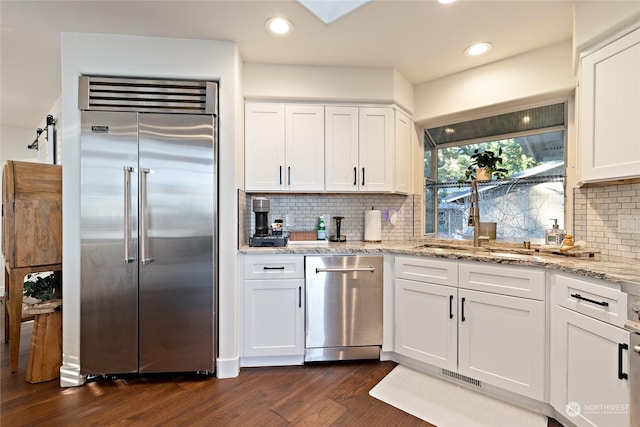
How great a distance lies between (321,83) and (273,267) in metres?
1.65

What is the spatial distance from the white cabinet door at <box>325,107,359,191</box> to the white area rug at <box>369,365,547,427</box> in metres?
1.59

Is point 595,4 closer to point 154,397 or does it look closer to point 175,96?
point 175,96

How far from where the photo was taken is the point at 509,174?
2.66 metres

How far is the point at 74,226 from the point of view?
6.94 feet

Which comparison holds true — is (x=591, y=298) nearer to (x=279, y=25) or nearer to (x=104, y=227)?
(x=279, y=25)

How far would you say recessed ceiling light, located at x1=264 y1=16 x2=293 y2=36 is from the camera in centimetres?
200

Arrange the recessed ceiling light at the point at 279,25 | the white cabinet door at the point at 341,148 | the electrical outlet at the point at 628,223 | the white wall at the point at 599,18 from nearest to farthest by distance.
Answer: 1. the white wall at the point at 599,18
2. the electrical outlet at the point at 628,223
3. the recessed ceiling light at the point at 279,25
4. the white cabinet door at the point at 341,148

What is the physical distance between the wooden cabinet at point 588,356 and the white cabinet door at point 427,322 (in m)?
0.56

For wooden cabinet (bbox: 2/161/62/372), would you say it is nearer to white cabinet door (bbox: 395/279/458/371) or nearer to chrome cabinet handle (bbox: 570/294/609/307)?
white cabinet door (bbox: 395/279/458/371)

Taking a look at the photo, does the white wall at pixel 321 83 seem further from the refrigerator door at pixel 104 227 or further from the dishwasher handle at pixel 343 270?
the dishwasher handle at pixel 343 270

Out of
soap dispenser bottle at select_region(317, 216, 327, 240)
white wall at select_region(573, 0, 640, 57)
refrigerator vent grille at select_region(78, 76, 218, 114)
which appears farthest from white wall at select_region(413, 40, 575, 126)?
refrigerator vent grille at select_region(78, 76, 218, 114)

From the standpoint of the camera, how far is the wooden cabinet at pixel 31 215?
2129 millimetres

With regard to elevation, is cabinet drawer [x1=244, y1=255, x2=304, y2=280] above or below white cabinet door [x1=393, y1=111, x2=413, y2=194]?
below

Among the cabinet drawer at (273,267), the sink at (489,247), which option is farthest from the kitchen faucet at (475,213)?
the cabinet drawer at (273,267)
